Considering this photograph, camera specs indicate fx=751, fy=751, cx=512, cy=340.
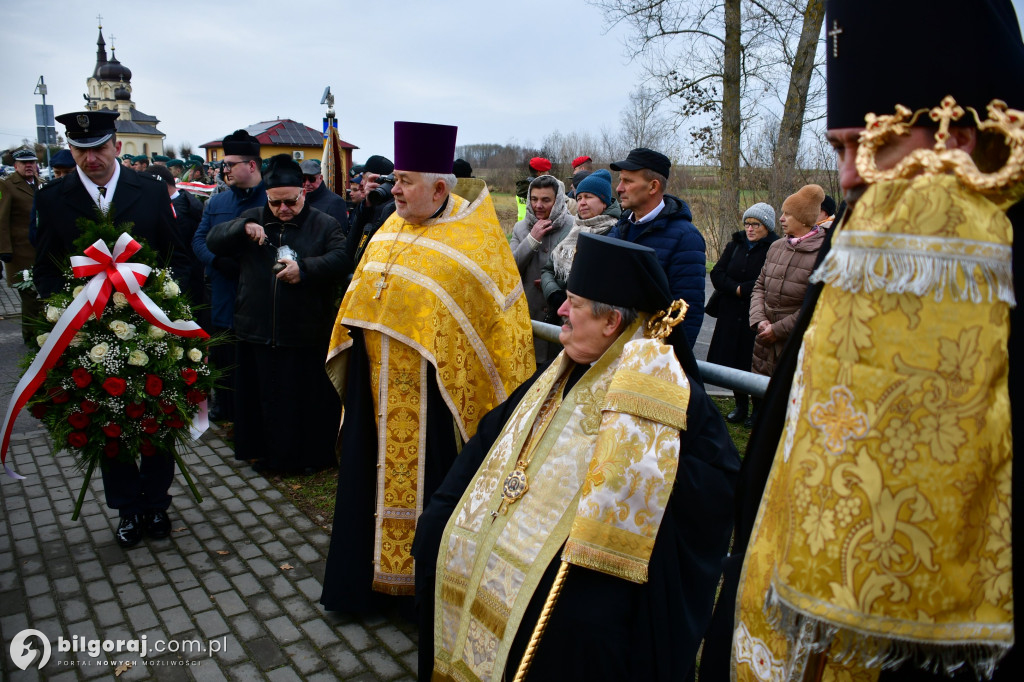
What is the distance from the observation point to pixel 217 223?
21.6ft

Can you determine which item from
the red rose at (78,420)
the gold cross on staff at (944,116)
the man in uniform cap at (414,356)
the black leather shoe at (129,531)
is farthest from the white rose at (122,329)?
the gold cross on staff at (944,116)

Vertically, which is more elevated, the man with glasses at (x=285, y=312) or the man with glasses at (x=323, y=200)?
the man with glasses at (x=323, y=200)

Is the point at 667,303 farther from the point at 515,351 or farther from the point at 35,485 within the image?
the point at 35,485

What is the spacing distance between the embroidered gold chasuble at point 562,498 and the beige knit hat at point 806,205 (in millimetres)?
4019

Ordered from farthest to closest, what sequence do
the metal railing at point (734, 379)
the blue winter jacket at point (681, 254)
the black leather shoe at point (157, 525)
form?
the black leather shoe at point (157, 525), the blue winter jacket at point (681, 254), the metal railing at point (734, 379)

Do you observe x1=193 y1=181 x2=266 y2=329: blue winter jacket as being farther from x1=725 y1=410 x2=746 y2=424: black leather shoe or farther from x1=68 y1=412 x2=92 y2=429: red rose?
x1=725 y1=410 x2=746 y2=424: black leather shoe

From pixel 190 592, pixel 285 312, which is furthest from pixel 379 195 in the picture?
pixel 190 592

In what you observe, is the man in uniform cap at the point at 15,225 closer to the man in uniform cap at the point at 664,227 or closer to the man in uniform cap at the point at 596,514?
the man in uniform cap at the point at 664,227

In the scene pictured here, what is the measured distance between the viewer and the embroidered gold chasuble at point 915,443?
1.16 metres

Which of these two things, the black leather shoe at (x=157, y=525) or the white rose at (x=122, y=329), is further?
the black leather shoe at (x=157, y=525)

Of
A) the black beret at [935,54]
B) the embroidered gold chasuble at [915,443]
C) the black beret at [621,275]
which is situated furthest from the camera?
the black beret at [621,275]

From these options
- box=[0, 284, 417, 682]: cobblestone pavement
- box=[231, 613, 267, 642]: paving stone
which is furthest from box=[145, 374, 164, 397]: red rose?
box=[231, 613, 267, 642]: paving stone

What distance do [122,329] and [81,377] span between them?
1.12 ft

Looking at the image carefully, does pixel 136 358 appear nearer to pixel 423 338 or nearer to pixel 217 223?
pixel 423 338
